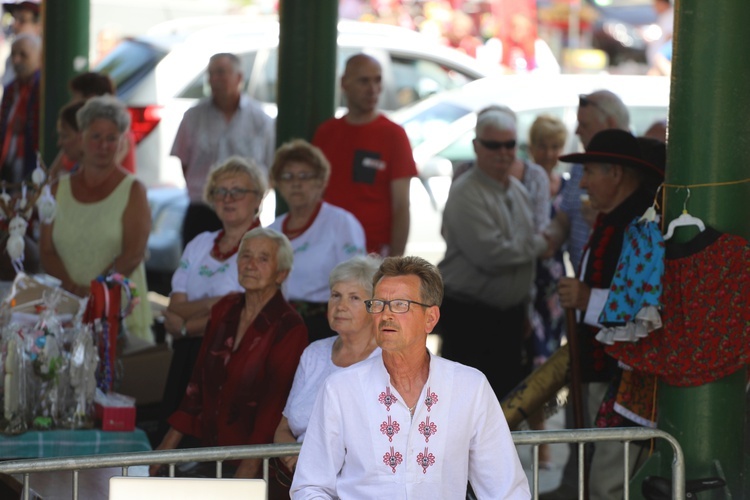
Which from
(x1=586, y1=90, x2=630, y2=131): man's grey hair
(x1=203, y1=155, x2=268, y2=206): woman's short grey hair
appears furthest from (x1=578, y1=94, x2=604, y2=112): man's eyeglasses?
(x1=203, y1=155, x2=268, y2=206): woman's short grey hair

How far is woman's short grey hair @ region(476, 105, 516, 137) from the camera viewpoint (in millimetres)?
7176

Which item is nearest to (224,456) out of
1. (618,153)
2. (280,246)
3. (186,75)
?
(280,246)

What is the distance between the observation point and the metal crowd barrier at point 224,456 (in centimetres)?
397

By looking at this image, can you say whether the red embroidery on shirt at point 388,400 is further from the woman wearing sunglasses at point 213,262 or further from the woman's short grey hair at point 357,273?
the woman wearing sunglasses at point 213,262

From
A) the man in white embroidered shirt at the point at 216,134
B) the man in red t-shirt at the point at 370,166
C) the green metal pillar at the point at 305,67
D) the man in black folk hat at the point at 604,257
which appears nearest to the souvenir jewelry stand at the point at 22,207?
the green metal pillar at the point at 305,67

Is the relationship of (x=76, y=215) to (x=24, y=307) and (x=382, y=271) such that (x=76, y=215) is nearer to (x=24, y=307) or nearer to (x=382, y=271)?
(x=24, y=307)

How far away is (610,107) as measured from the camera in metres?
6.79

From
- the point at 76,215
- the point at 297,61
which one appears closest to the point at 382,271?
the point at 76,215

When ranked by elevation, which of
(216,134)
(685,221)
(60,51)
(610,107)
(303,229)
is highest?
(60,51)

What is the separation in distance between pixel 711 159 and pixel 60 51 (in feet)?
19.6

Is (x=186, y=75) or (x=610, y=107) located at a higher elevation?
(x=186, y=75)

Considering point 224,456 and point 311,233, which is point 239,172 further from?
point 224,456

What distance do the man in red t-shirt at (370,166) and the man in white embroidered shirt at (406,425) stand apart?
330cm

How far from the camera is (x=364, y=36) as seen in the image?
1202 centimetres
